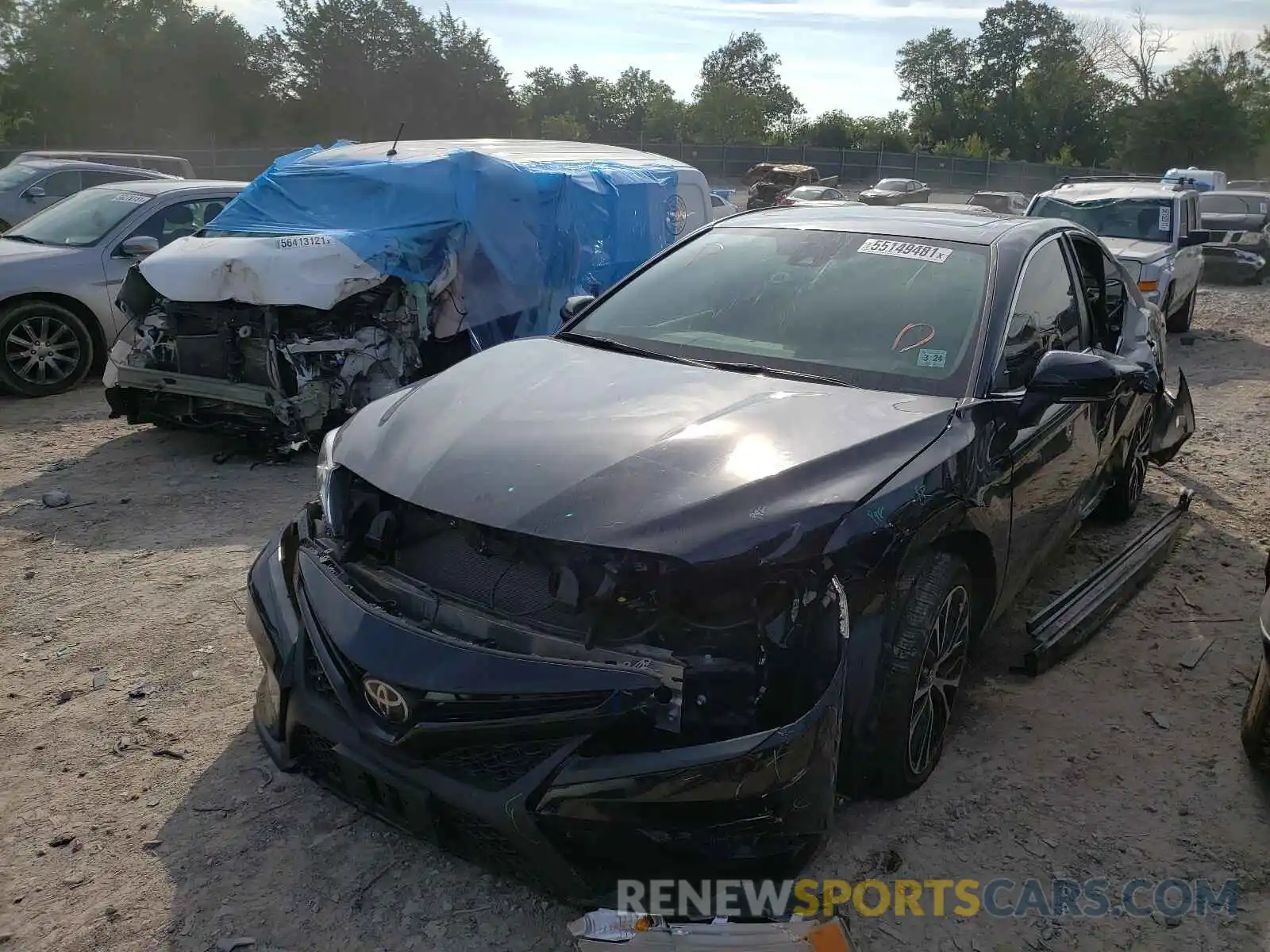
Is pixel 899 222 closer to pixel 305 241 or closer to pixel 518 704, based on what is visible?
pixel 518 704

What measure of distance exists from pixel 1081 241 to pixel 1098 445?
103cm

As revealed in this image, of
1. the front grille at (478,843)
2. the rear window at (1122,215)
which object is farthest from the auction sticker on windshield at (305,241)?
the rear window at (1122,215)

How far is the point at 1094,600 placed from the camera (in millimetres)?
4281

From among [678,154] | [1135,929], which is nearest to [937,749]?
[1135,929]

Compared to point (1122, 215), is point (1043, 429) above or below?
below

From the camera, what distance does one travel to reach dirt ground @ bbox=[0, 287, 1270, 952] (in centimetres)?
256

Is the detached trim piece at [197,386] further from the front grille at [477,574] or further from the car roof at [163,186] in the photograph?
the front grille at [477,574]

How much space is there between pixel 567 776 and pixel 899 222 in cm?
279

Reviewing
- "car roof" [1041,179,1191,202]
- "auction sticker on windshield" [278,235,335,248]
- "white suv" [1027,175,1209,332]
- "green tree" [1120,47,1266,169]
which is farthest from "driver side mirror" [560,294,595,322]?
"green tree" [1120,47,1266,169]

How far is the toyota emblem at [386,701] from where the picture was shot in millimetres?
2307

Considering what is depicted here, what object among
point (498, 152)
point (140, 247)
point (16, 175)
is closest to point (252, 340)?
point (140, 247)

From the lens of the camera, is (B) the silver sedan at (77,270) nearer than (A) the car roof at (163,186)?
Yes

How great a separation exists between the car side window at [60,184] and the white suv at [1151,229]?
11.6m

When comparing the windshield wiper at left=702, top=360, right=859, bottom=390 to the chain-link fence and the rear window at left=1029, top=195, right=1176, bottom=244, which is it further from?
the chain-link fence
